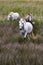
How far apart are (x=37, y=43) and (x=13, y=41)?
79cm

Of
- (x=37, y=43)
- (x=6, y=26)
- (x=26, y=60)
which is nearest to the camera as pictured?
(x=26, y=60)

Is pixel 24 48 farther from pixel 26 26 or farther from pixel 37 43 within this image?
pixel 26 26

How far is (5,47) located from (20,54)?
Result: 3.29 feet

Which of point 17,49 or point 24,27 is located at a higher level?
point 24,27

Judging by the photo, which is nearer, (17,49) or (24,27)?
(17,49)

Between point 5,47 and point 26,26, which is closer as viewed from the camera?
point 5,47

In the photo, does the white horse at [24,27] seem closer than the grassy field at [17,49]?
No

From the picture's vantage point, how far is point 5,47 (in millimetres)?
10297

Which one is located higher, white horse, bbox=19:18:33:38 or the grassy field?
white horse, bbox=19:18:33:38

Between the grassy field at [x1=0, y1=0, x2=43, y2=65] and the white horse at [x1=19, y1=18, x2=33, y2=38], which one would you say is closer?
the grassy field at [x1=0, y1=0, x2=43, y2=65]

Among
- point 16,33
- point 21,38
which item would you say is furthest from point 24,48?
point 16,33

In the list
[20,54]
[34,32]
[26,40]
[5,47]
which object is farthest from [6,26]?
[20,54]

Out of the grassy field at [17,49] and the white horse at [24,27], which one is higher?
the white horse at [24,27]

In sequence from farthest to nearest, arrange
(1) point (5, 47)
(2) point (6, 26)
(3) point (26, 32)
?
(2) point (6, 26), (3) point (26, 32), (1) point (5, 47)
